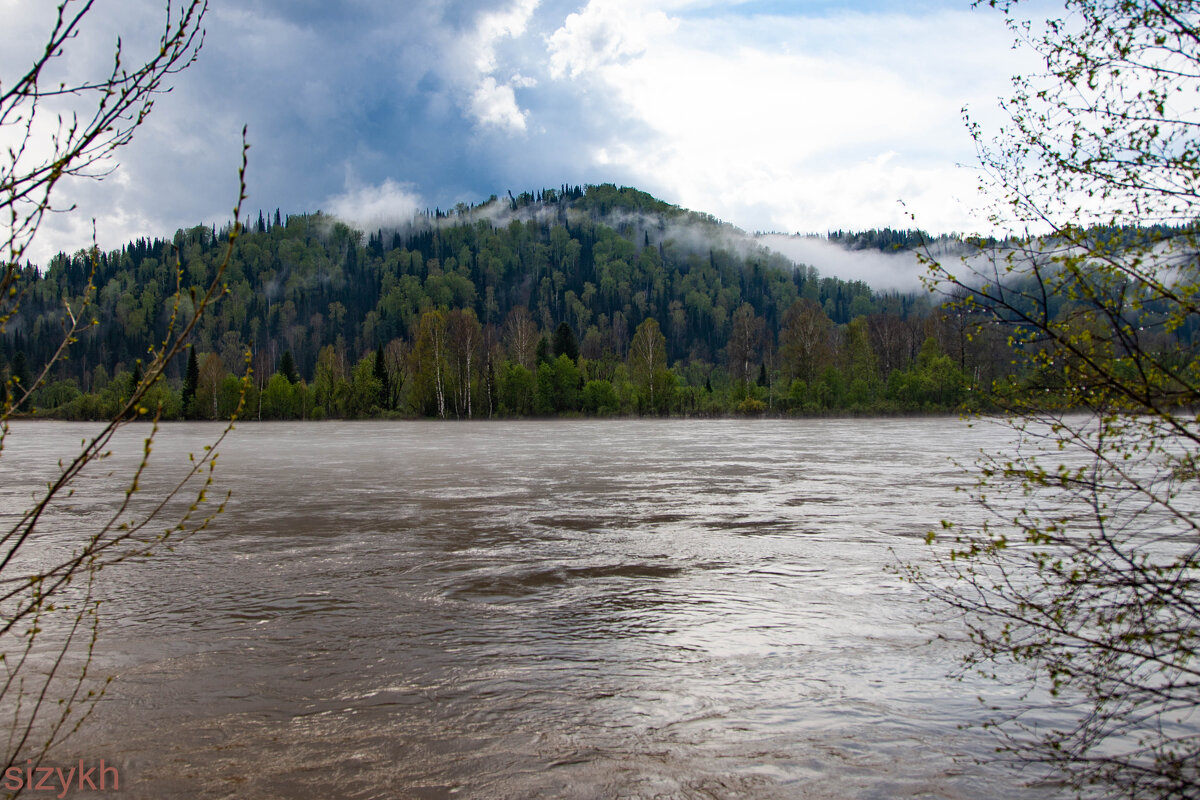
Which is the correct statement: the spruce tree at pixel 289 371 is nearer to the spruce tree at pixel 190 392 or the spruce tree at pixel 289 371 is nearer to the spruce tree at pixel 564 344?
the spruce tree at pixel 190 392

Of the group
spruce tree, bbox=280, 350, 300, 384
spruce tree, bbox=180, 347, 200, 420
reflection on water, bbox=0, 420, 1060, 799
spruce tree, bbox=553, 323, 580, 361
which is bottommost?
reflection on water, bbox=0, 420, 1060, 799

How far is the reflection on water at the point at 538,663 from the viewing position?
416 cm

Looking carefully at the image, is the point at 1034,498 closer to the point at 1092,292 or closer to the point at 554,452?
the point at 1092,292

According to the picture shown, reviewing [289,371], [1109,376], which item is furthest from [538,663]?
[289,371]

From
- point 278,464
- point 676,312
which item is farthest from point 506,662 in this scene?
point 676,312

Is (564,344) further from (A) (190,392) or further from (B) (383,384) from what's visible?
(A) (190,392)

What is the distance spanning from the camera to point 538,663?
19.2 feet

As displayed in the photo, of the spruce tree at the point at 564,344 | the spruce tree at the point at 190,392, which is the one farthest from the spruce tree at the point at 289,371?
the spruce tree at the point at 564,344

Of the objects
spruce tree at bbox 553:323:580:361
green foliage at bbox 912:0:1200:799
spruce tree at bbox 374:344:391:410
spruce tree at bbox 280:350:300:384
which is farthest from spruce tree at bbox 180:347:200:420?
green foliage at bbox 912:0:1200:799

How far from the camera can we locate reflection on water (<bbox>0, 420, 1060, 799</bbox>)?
4.16 metres

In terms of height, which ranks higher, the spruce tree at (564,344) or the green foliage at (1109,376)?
the spruce tree at (564,344)

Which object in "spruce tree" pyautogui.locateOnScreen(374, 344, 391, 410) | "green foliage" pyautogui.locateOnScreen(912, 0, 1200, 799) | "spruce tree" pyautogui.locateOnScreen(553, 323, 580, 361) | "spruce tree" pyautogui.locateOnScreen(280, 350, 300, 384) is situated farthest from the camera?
"spruce tree" pyautogui.locateOnScreen(280, 350, 300, 384)

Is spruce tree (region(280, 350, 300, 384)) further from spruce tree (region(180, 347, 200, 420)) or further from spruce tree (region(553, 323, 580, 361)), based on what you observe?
spruce tree (region(553, 323, 580, 361))

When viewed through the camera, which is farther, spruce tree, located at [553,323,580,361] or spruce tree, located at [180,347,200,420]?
spruce tree, located at [553,323,580,361]
